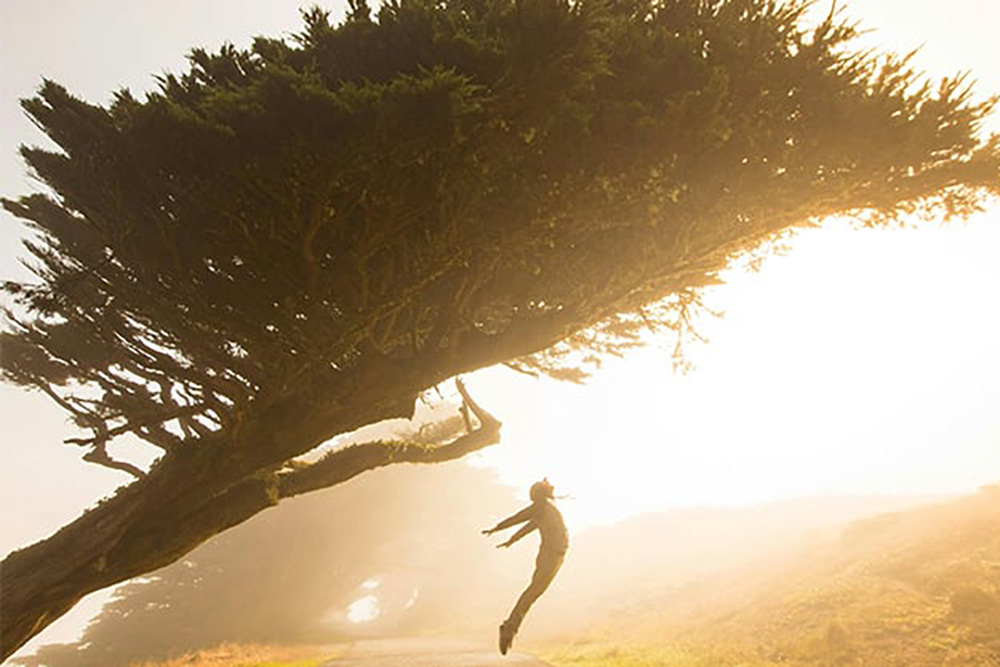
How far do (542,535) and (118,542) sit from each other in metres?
5.61

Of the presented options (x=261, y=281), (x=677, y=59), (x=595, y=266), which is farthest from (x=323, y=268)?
(x=677, y=59)

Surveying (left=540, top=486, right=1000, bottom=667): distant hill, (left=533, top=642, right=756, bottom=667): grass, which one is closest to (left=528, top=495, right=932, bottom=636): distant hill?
(left=540, top=486, right=1000, bottom=667): distant hill

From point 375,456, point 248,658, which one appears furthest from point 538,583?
point 248,658

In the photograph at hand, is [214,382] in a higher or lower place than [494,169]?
lower

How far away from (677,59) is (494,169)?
2446mm

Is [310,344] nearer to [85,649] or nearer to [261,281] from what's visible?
[261,281]

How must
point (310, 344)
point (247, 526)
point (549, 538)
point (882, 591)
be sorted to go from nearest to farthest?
point (310, 344)
point (549, 538)
point (882, 591)
point (247, 526)

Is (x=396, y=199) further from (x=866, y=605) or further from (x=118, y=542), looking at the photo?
(x=866, y=605)

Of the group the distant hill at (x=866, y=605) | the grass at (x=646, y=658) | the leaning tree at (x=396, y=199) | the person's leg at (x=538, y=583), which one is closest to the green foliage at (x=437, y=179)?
the leaning tree at (x=396, y=199)

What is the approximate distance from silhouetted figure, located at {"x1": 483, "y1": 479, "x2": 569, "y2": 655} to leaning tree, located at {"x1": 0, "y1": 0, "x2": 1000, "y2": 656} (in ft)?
6.85

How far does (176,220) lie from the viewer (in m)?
5.76

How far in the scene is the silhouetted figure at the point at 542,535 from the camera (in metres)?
7.35

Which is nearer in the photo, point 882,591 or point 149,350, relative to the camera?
point 149,350

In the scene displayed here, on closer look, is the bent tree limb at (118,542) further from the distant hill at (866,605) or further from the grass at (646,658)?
the distant hill at (866,605)
